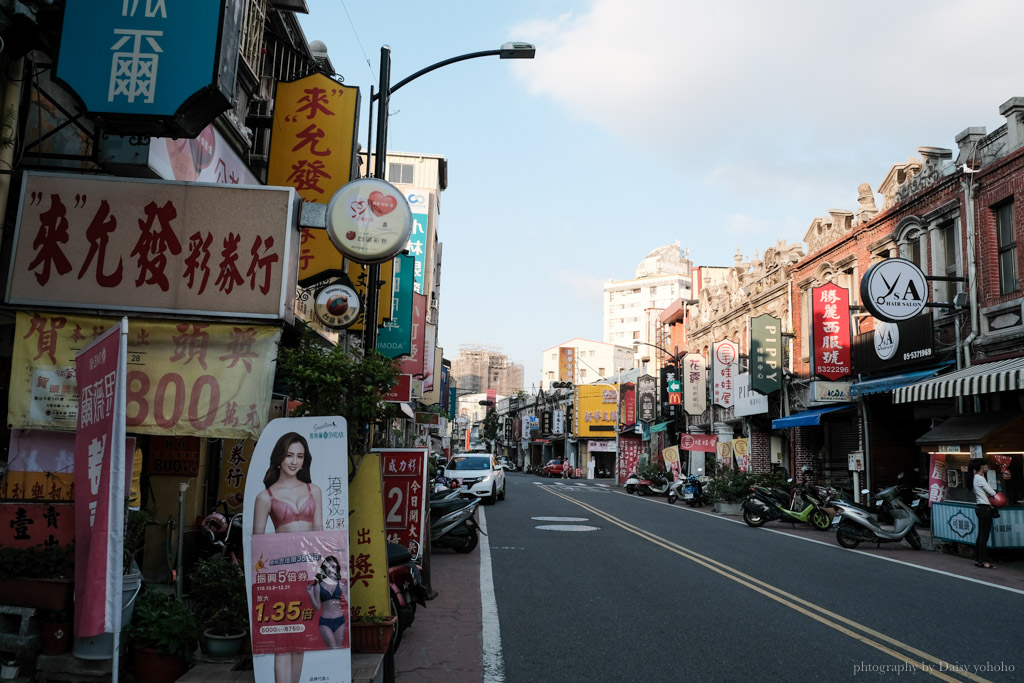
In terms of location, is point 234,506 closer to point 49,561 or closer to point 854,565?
point 49,561

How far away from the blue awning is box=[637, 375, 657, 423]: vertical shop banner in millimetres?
23501

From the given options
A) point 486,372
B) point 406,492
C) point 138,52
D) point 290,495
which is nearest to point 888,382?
point 406,492

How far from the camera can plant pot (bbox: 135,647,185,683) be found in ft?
18.8

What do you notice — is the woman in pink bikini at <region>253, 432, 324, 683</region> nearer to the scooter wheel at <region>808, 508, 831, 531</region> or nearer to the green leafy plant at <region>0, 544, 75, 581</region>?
the green leafy plant at <region>0, 544, 75, 581</region>

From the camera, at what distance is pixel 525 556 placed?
1334 centimetres

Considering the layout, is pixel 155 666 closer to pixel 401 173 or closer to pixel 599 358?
pixel 401 173

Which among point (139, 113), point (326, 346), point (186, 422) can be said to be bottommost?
point (186, 422)

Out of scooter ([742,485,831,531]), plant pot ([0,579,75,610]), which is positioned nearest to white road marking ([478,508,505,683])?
plant pot ([0,579,75,610])

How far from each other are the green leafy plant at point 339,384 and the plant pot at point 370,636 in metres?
1.34

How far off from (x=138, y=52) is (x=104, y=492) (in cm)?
391

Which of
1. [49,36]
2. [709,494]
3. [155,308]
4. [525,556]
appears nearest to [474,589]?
[525,556]

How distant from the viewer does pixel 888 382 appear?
22297 millimetres

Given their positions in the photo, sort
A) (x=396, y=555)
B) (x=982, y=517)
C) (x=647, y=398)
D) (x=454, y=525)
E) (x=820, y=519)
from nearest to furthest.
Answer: (x=396, y=555) < (x=454, y=525) < (x=982, y=517) < (x=820, y=519) < (x=647, y=398)

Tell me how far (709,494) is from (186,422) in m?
22.5
